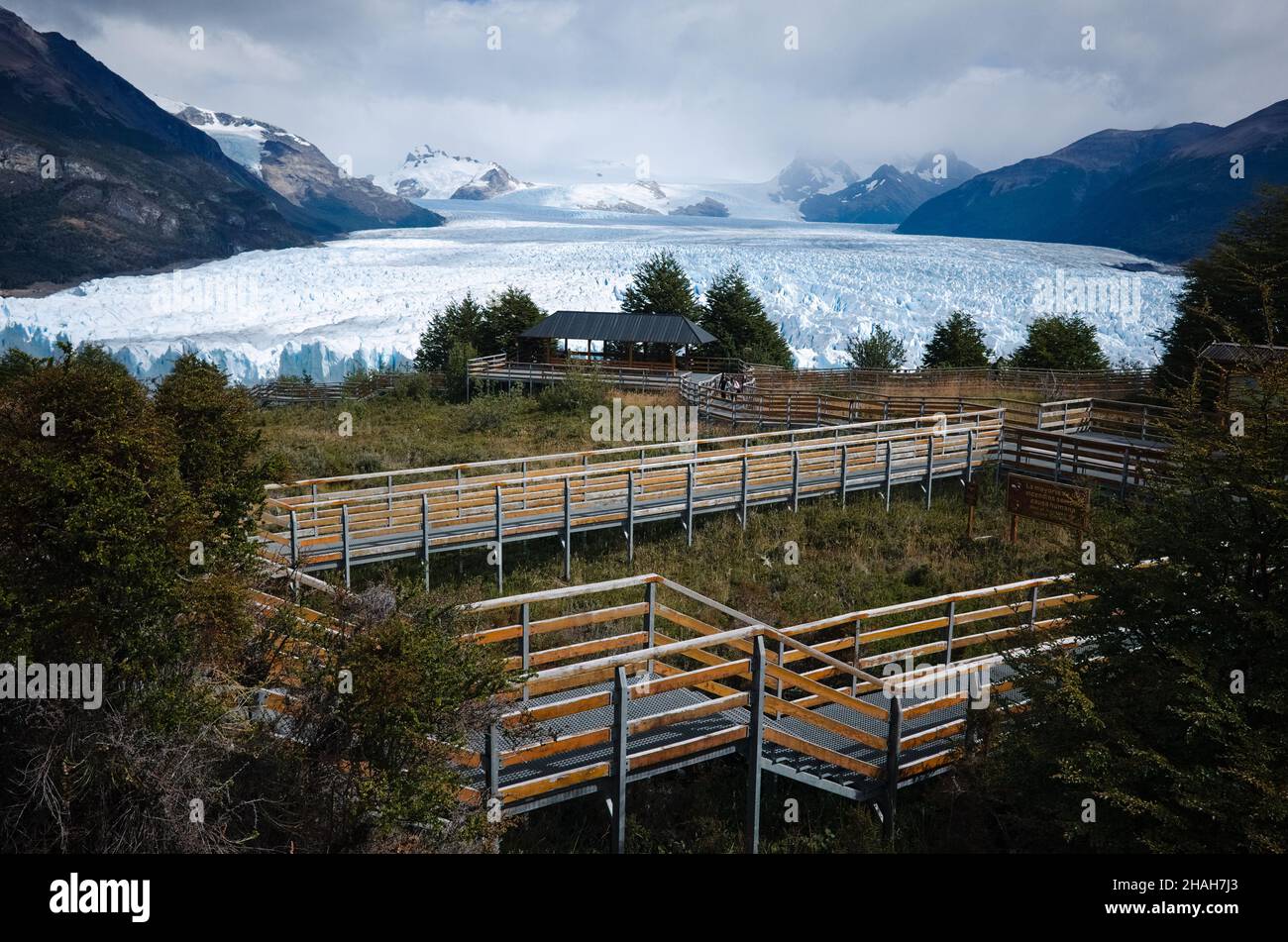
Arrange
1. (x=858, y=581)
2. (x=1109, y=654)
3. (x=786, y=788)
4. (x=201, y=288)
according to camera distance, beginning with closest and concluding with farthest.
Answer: (x=1109, y=654)
(x=786, y=788)
(x=858, y=581)
(x=201, y=288)

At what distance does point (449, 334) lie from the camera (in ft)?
152

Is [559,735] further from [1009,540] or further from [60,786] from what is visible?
[1009,540]

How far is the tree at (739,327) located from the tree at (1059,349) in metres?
11.0

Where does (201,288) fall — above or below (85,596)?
above

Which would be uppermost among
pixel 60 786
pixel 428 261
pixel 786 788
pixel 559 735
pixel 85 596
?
pixel 428 261

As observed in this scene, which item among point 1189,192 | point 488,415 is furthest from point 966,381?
point 1189,192

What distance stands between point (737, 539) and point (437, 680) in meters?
10.7

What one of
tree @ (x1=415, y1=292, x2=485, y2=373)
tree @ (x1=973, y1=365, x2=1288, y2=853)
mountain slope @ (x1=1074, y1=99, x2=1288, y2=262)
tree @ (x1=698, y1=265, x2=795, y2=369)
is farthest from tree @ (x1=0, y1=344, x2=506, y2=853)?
mountain slope @ (x1=1074, y1=99, x2=1288, y2=262)

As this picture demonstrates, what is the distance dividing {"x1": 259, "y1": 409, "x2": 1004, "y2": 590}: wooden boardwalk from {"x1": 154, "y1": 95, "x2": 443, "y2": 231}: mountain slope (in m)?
146

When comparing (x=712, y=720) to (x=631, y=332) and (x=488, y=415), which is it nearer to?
(x=488, y=415)

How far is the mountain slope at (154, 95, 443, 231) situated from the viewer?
16425cm

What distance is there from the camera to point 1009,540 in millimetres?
16078

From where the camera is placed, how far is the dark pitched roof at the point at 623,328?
3959 cm
